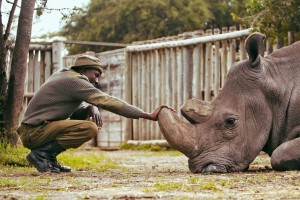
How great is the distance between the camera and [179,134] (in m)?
9.80

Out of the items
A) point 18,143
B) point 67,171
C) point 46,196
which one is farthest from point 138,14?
point 46,196

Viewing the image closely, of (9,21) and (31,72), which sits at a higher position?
(9,21)

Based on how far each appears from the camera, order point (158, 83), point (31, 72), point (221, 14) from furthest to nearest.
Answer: point (221, 14)
point (158, 83)
point (31, 72)

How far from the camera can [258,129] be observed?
400 inches

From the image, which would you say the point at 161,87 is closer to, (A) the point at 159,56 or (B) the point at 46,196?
(A) the point at 159,56

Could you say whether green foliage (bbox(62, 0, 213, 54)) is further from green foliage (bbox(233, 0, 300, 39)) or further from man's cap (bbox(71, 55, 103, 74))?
man's cap (bbox(71, 55, 103, 74))

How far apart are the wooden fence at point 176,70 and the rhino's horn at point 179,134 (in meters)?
6.65

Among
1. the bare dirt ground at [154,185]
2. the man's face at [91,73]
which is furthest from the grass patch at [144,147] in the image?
the bare dirt ground at [154,185]

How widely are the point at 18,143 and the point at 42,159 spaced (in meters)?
2.95

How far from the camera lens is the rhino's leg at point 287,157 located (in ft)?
32.0

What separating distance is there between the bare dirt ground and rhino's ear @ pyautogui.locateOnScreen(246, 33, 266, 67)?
124 cm

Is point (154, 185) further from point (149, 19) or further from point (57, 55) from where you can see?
point (149, 19)

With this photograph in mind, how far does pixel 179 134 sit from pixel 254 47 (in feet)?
4.49

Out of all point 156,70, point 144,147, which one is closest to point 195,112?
point 144,147
